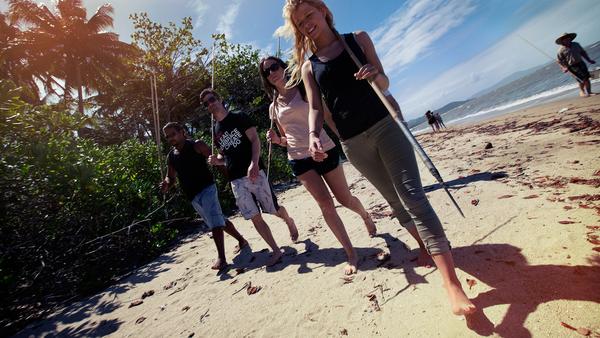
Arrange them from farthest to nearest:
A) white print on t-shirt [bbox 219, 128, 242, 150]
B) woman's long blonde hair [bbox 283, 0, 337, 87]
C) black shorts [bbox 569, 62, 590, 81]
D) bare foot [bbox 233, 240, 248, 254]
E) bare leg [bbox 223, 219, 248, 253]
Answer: black shorts [bbox 569, 62, 590, 81] → bare foot [bbox 233, 240, 248, 254] → bare leg [bbox 223, 219, 248, 253] → white print on t-shirt [bbox 219, 128, 242, 150] → woman's long blonde hair [bbox 283, 0, 337, 87]

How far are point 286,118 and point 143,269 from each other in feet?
13.5

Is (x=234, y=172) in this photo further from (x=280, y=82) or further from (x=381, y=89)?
(x=381, y=89)

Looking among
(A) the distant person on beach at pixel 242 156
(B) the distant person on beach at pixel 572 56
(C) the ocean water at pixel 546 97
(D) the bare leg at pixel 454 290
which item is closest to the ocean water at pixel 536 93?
(C) the ocean water at pixel 546 97

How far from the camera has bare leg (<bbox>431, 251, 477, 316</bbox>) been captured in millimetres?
1691

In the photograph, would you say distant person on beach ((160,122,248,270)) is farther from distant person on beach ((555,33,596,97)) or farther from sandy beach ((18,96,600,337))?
distant person on beach ((555,33,596,97))

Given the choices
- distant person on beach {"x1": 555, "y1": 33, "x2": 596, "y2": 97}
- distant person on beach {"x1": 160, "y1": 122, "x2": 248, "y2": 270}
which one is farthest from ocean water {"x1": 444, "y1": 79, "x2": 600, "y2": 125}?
distant person on beach {"x1": 160, "y1": 122, "x2": 248, "y2": 270}

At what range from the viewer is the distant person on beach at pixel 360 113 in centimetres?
186

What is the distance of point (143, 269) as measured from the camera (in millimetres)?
5125

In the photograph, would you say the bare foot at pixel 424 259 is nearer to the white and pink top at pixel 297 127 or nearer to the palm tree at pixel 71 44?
the white and pink top at pixel 297 127

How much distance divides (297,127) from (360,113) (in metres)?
0.98

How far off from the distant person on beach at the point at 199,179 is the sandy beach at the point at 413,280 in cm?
Answer: 57

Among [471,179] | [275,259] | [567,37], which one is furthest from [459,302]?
[567,37]

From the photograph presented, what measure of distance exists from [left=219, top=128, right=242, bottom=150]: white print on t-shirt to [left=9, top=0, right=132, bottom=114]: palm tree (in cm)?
2074

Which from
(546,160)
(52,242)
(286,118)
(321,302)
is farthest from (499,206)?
(52,242)
